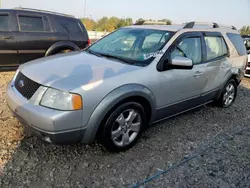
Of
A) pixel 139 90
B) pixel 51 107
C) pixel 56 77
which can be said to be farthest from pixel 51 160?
pixel 139 90

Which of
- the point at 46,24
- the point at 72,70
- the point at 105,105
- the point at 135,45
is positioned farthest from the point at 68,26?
the point at 105,105

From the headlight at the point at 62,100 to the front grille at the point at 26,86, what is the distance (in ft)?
0.79

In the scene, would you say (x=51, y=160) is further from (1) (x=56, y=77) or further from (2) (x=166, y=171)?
(2) (x=166, y=171)

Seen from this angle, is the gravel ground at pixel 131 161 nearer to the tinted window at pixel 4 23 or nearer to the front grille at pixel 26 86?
the front grille at pixel 26 86

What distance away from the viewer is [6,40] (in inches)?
242

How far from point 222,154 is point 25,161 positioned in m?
2.50

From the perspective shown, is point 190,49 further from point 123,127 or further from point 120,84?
point 123,127

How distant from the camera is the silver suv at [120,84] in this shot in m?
2.68

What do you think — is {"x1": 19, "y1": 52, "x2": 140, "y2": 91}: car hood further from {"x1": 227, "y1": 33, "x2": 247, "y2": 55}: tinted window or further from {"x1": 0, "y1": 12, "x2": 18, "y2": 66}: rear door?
{"x1": 0, "y1": 12, "x2": 18, "y2": 66}: rear door

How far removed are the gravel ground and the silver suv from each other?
0.95ft

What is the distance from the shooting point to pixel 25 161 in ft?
9.59

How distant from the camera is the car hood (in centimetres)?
276

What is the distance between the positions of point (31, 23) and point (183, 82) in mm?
4546

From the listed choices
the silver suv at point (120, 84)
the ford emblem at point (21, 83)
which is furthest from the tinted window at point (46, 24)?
the ford emblem at point (21, 83)
